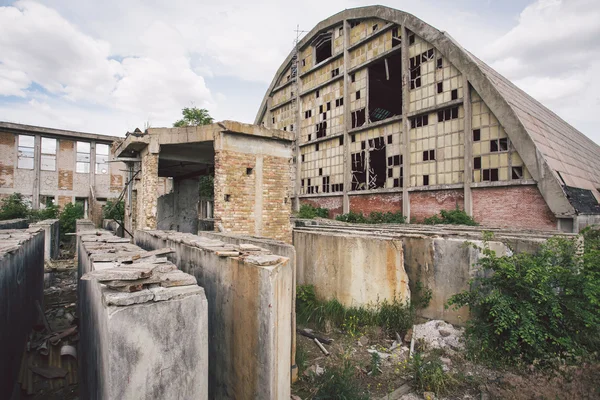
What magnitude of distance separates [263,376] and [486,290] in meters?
3.36

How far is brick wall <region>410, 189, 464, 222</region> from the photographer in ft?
42.6

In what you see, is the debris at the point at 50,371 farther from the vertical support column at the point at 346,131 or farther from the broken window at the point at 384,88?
the broken window at the point at 384,88

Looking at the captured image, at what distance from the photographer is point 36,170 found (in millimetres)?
20250

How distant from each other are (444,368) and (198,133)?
6.49 m

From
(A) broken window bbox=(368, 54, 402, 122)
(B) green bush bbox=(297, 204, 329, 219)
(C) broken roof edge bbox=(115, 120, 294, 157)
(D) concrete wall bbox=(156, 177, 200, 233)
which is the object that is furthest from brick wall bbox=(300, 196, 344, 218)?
(C) broken roof edge bbox=(115, 120, 294, 157)

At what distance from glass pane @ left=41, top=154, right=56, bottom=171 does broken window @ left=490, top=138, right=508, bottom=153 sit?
25.1 meters

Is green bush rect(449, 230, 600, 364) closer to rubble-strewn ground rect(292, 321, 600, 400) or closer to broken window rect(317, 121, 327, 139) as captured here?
rubble-strewn ground rect(292, 321, 600, 400)

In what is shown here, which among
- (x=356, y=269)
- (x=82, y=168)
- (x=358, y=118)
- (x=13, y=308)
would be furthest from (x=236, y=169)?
Answer: (x=82, y=168)

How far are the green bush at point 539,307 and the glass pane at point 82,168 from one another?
24434 mm

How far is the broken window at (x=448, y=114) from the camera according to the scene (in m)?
13.2

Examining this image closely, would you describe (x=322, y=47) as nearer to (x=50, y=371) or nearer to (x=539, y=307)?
(x=539, y=307)

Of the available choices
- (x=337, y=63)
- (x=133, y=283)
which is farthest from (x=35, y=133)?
(x=133, y=283)

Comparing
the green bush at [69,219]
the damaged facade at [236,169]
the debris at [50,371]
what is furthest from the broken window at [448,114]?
the green bush at [69,219]

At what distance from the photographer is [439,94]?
44.7ft
